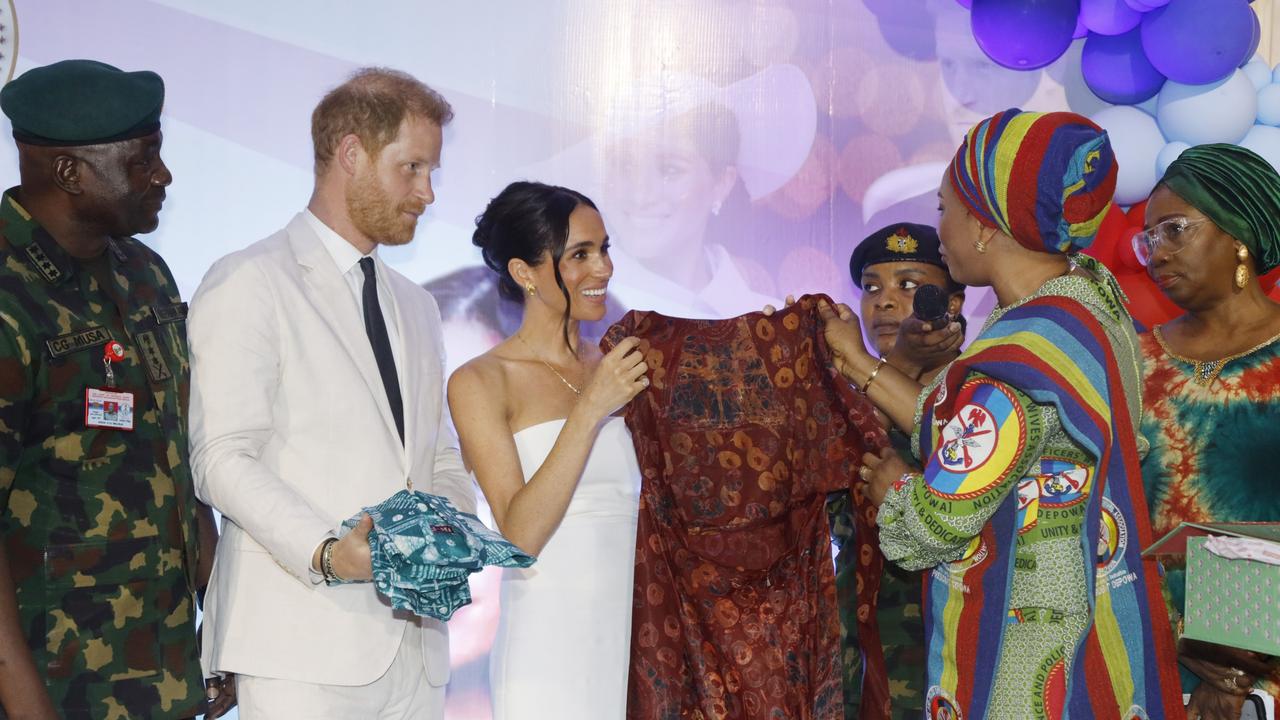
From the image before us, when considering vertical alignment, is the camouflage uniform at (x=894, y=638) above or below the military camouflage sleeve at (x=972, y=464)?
below

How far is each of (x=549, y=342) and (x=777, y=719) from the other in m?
1.22

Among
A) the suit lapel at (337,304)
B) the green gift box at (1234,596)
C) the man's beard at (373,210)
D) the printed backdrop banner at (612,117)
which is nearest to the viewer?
the green gift box at (1234,596)

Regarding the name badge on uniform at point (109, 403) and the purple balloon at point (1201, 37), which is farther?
the purple balloon at point (1201, 37)

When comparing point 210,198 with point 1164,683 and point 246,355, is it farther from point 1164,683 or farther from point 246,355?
point 1164,683

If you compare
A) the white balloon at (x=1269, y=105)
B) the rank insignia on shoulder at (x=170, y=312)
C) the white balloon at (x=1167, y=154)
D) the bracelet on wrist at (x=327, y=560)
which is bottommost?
the bracelet on wrist at (x=327, y=560)

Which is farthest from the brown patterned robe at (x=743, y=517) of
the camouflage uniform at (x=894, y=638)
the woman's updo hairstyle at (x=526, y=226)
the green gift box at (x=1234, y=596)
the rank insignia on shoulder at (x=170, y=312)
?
the rank insignia on shoulder at (x=170, y=312)

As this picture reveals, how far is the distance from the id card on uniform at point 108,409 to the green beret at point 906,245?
8.14 feet

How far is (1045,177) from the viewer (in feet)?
8.04

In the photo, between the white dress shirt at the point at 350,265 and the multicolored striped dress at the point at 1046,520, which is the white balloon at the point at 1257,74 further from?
the white dress shirt at the point at 350,265

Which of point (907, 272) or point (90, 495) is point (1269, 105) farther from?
point (90, 495)

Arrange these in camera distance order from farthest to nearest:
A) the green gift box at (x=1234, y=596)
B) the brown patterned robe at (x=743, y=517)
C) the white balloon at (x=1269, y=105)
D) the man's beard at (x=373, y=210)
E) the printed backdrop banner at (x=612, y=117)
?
the white balloon at (x=1269, y=105) < the printed backdrop banner at (x=612, y=117) < the brown patterned robe at (x=743, y=517) < the man's beard at (x=373, y=210) < the green gift box at (x=1234, y=596)

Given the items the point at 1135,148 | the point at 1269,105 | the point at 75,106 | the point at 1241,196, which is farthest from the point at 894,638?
the point at 1269,105

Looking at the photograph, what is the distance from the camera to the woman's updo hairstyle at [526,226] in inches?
132

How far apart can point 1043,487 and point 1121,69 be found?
9.21 feet
